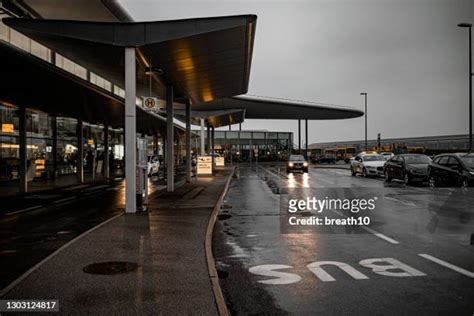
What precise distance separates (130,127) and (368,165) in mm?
22791

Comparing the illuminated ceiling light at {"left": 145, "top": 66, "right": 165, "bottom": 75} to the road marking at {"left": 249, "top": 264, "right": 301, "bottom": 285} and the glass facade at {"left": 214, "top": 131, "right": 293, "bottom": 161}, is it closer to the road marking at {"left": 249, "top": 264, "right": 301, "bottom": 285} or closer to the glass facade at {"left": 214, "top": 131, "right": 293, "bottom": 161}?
the road marking at {"left": 249, "top": 264, "right": 301, "bottom": 285}

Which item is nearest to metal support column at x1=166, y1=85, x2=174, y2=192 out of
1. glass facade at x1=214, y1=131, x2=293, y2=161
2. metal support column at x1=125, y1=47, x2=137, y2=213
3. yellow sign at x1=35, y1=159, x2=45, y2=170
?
metal support column at x1=125, y1=47, x2=137, y2=213

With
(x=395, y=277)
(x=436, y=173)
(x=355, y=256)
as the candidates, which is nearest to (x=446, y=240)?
(x=355, y=256)

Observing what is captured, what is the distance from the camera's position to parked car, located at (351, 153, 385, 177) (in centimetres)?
3158

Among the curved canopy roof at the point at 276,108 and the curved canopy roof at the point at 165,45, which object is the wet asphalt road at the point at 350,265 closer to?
the curved canopy roof at the point at 165,45

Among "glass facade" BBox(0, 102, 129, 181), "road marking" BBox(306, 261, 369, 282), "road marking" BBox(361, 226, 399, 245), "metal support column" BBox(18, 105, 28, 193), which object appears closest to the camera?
→ "road marking" BBox(306, 261, 369, 282)

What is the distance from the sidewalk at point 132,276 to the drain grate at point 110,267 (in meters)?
0.09

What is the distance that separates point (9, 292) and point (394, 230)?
802 centimetres

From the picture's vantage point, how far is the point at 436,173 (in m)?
21.0

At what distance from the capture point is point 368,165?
32.0 metres

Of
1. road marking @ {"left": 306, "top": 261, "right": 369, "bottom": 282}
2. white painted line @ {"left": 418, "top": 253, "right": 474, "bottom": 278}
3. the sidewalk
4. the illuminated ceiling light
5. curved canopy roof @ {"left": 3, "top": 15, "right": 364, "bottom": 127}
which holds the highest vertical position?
curved canopy roof @ {"left": 3, "top": 15, "right": 364, "bottom": 127}

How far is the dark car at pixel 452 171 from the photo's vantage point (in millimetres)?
19141

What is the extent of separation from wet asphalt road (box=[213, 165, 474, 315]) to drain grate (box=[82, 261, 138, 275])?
4.56ft

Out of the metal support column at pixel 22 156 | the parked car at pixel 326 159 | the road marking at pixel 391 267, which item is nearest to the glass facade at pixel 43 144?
the metal support column at pixel 22 156
